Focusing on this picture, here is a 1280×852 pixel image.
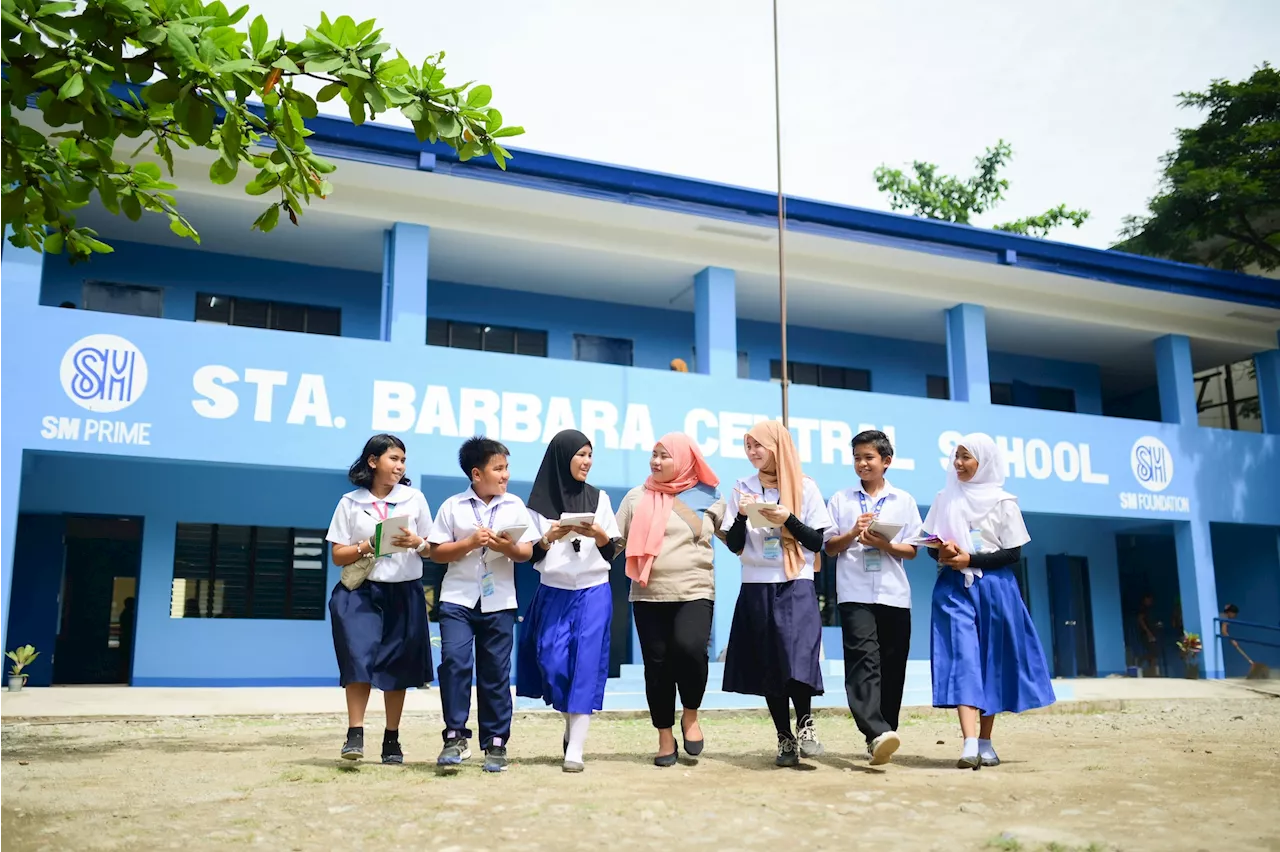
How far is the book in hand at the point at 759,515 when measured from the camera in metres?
5.67

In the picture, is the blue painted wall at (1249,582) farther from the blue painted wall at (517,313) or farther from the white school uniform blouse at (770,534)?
the white school uniform blouse at (770,534)

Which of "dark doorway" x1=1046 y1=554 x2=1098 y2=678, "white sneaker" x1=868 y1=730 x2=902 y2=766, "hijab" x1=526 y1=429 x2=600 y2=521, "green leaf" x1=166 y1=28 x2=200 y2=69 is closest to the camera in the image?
"green leaf" x1=166 y1=28 x2=200 y2=69

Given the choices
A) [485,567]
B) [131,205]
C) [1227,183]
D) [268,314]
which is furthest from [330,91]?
[1227,183]

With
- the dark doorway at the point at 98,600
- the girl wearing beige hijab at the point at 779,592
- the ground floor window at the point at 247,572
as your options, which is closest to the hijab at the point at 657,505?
the girl wearing beige hijab at the point at 779,592

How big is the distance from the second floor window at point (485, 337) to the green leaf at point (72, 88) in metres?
11.3

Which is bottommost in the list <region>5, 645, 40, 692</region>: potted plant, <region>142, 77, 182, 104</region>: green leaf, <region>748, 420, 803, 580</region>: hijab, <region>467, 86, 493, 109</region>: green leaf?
<region>5, 645, 40, 692</region>: potted plant

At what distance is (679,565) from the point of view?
19.3 ft

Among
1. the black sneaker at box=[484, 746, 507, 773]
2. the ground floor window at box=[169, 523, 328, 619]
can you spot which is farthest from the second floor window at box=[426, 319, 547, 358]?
the black sneaker at box=[484, 746, 507, 773]

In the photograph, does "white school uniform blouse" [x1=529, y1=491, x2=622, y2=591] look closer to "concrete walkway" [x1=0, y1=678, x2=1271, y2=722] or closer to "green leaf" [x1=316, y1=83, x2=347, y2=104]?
"green leaf" [x1=316, y1=83, x2=347, y2=104]

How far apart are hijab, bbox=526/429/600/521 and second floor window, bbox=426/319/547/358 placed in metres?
9.54

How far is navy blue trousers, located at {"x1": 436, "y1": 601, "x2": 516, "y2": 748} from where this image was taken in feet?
17.9

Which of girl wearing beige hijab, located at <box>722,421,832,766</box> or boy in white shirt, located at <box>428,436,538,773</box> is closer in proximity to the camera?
boy in white shirt, located at <box>428,436,538,773</box>

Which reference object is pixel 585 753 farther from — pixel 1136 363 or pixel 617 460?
pixel 1136 363

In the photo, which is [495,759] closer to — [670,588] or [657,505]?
[670,588]
